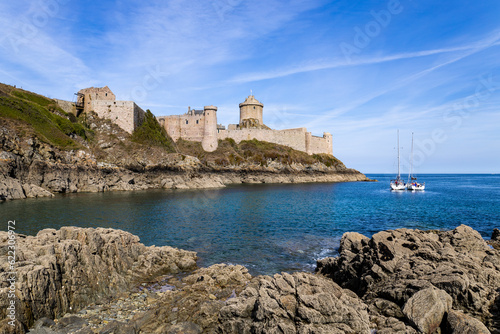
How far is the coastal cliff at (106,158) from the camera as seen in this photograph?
124ft

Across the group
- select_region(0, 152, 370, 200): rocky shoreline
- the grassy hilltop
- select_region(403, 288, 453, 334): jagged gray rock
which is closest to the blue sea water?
select_region(403, 288, 453, 334): jagged gray rock

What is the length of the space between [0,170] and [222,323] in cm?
3685

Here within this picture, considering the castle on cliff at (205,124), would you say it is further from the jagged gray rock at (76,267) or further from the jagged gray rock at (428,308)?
the jagged gray rock at (428,308)

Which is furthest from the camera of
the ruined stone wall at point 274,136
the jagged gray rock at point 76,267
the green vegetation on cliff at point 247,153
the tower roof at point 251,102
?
the tower roof at point 251,102

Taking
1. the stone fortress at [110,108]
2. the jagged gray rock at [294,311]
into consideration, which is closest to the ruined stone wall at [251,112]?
the stone fortress at [110,108]

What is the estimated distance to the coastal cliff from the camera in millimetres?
37844

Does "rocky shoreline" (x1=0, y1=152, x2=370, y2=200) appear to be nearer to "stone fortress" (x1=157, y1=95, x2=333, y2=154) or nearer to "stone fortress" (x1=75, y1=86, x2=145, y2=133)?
"stone fortress" (x1=157, y1=95, x2=333, y2=154)

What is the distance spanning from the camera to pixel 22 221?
20.7m

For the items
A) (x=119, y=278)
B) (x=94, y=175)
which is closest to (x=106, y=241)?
(x=119, y=278)

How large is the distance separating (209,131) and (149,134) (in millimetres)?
17449

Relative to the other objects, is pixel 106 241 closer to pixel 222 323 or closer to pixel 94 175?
pixel 222 323

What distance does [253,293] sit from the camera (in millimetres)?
8250

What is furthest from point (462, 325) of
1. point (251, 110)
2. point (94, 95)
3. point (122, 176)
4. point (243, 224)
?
point (251, 110)

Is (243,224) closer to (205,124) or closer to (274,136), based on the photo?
(205,124)
